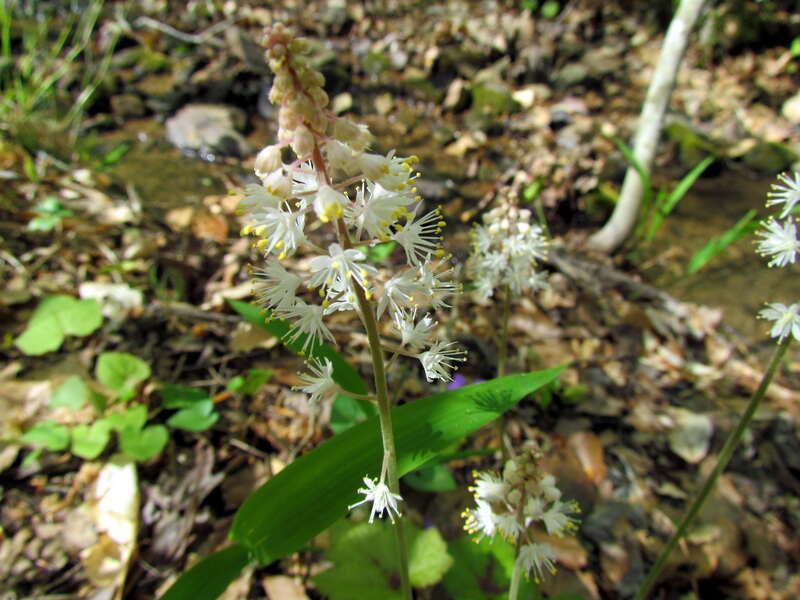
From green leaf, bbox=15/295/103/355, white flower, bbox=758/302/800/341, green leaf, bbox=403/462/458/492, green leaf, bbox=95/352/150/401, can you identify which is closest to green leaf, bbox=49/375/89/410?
green leaf, bbox=95/352/150/401

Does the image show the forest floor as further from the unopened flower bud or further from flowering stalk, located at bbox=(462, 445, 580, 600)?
the unopened flower bud

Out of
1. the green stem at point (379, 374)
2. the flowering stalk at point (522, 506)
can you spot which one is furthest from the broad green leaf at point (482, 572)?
the green stem at point (379, 374)

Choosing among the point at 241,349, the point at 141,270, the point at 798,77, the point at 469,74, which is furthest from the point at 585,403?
the point at 798,77

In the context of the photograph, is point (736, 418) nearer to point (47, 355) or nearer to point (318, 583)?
point (318, 583)

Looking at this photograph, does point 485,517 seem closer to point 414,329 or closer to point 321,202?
point 414,329

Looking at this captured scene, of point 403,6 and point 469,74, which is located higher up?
point 403,6

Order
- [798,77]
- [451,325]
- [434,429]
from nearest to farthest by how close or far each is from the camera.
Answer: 1. [434,429]
2. [451,325]
3. [798,77]
